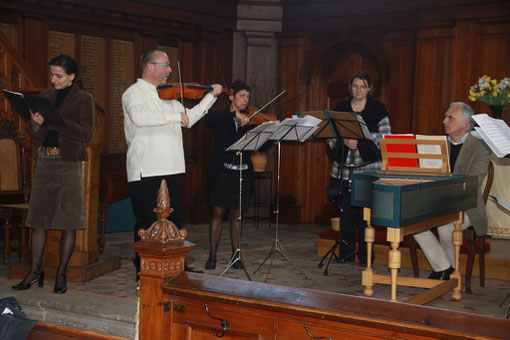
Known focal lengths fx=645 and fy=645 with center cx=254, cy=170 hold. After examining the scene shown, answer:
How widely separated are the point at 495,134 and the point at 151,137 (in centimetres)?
238

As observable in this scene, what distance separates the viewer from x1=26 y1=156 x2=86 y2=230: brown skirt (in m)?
4.74

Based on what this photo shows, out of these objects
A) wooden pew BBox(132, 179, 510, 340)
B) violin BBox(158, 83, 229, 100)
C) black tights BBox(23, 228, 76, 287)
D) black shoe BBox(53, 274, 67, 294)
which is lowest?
black shoe BBox(53, 274, 67, 294)

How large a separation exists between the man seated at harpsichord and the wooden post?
10.2 ft

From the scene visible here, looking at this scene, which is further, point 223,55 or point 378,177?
point 223,55

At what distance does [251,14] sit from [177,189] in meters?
5.05

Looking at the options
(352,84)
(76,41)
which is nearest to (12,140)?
(76,41)

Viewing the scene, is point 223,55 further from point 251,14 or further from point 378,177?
point 378,177

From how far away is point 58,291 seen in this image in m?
4.73

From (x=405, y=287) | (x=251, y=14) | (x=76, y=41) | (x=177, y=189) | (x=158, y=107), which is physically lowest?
(x=405, y=287)

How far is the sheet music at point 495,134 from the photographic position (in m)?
3.85

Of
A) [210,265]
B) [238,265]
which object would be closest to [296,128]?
[238,265]

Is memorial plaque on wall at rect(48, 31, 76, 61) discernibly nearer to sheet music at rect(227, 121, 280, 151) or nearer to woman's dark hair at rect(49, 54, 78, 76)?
woman's dark hair at rect(49, 54, 78, 76)

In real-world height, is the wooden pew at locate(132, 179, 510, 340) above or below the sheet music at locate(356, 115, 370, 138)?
below

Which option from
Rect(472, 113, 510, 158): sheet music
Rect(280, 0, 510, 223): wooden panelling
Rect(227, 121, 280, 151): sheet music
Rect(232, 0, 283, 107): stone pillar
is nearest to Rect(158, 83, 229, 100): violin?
Rect(227, 121, 280, 151): sheet music
